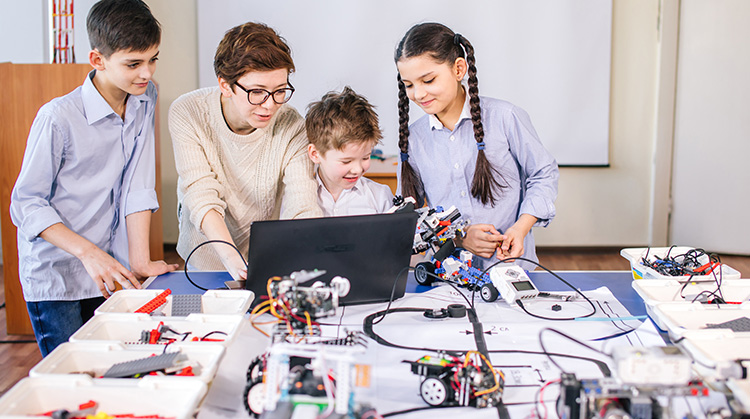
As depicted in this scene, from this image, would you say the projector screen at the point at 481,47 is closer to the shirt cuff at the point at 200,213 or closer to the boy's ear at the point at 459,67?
the boy's ear at the point at 459,67

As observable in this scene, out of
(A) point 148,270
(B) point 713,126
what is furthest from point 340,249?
(B) point 713,126

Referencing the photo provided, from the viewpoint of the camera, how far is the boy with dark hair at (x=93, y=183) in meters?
1.48

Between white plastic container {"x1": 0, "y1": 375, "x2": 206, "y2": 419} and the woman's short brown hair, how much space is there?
0.88m

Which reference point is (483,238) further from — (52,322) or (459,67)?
(52,322)

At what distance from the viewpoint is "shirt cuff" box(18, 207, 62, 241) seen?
1.46m

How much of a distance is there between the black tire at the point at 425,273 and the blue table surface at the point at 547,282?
0.06ft

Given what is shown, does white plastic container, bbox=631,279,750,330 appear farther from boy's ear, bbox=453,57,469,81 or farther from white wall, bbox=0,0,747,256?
white wall, bbox=0,0,747,256

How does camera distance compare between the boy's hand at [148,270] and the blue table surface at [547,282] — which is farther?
the boy's hand at [148,270]

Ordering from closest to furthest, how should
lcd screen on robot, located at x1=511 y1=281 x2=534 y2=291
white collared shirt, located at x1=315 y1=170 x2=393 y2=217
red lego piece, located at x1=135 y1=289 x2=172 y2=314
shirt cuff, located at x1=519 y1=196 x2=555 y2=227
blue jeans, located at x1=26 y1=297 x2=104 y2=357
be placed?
red lego piece, located at x1=135 y1=289 x2=172 y2=314 < lcd screen on robot, located at x1=511 y1=281 x2=534 y2=291 < blue jeans, located at x1=26 y1=297 x2=104 y2=357 < shirt cuff, located at x1=519 y1=196 x2=555 y2=227 < white collared shirt, located at x1=315 y1=170 x2=393 y2=217

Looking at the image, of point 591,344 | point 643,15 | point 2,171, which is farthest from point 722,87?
point 2,171

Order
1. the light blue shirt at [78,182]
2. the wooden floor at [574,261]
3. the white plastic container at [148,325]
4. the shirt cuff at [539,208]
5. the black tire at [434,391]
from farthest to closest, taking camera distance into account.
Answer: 1. the wooden floor at [574,261]
2. the shirt cuff at [539,208]
3. the light blue shirt at [78,182]
4. the white plastic container at [148,325]
5. the black tire at [434,391]

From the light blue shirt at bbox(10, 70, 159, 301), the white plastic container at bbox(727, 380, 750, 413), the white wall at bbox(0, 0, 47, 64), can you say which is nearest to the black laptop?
the light blue shirt at bbox(10, 70, 159, 301)

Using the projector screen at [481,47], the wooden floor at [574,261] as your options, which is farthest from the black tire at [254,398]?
the projector screen at [481,47]

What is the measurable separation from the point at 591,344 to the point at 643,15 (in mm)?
3484
